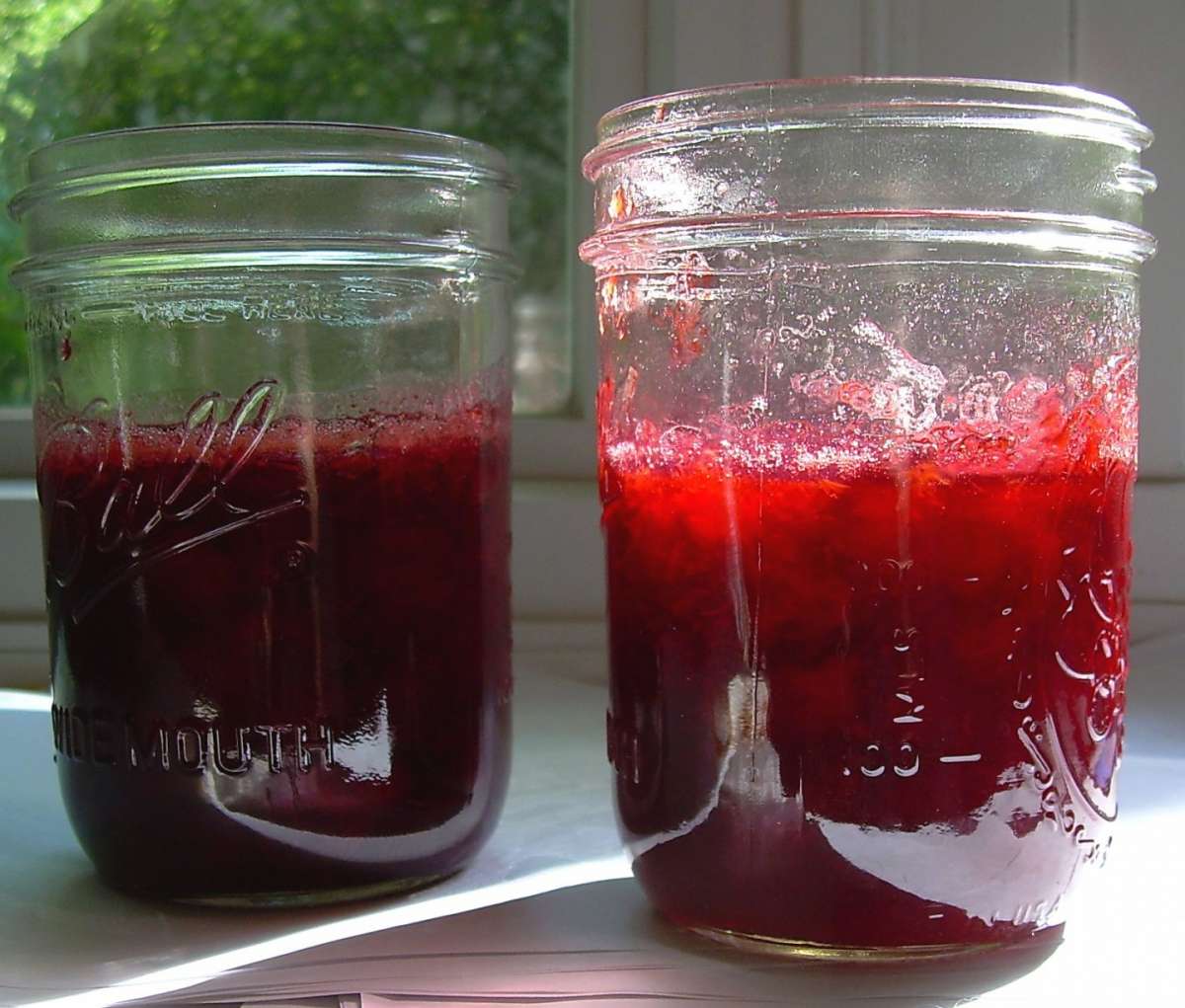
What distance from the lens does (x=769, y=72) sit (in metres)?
1.21

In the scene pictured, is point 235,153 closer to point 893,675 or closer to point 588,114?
point 893,675

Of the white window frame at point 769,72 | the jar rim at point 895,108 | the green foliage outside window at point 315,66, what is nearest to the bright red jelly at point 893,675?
the jar rim at point 895,108

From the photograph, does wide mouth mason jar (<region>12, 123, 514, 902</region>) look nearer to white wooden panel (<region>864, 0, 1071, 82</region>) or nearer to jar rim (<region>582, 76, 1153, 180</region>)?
jar rim (<region>582, 76, 1153, 180</region>)

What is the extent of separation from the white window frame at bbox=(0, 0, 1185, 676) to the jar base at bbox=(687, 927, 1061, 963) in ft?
2.08

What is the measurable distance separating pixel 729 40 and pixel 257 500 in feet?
2.35

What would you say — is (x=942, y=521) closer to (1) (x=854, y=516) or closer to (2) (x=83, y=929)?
(1) (x=854, y=516)

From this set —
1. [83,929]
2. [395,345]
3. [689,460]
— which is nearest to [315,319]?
[395,345]

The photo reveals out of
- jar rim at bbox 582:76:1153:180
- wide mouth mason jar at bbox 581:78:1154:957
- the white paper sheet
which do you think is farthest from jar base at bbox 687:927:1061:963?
jar rim at bbox 582:76:1153:180

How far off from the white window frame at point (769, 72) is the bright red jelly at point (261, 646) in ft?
1.74

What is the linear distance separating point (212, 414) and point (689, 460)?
232 mm

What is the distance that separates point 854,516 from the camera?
0.59 m

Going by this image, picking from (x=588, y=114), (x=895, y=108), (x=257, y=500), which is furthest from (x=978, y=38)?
(x=257, y=500)

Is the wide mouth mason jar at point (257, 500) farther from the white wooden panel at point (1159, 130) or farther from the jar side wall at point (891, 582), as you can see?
the white wooden panel at point (1159, 130)

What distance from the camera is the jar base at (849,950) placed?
2.00 feet
